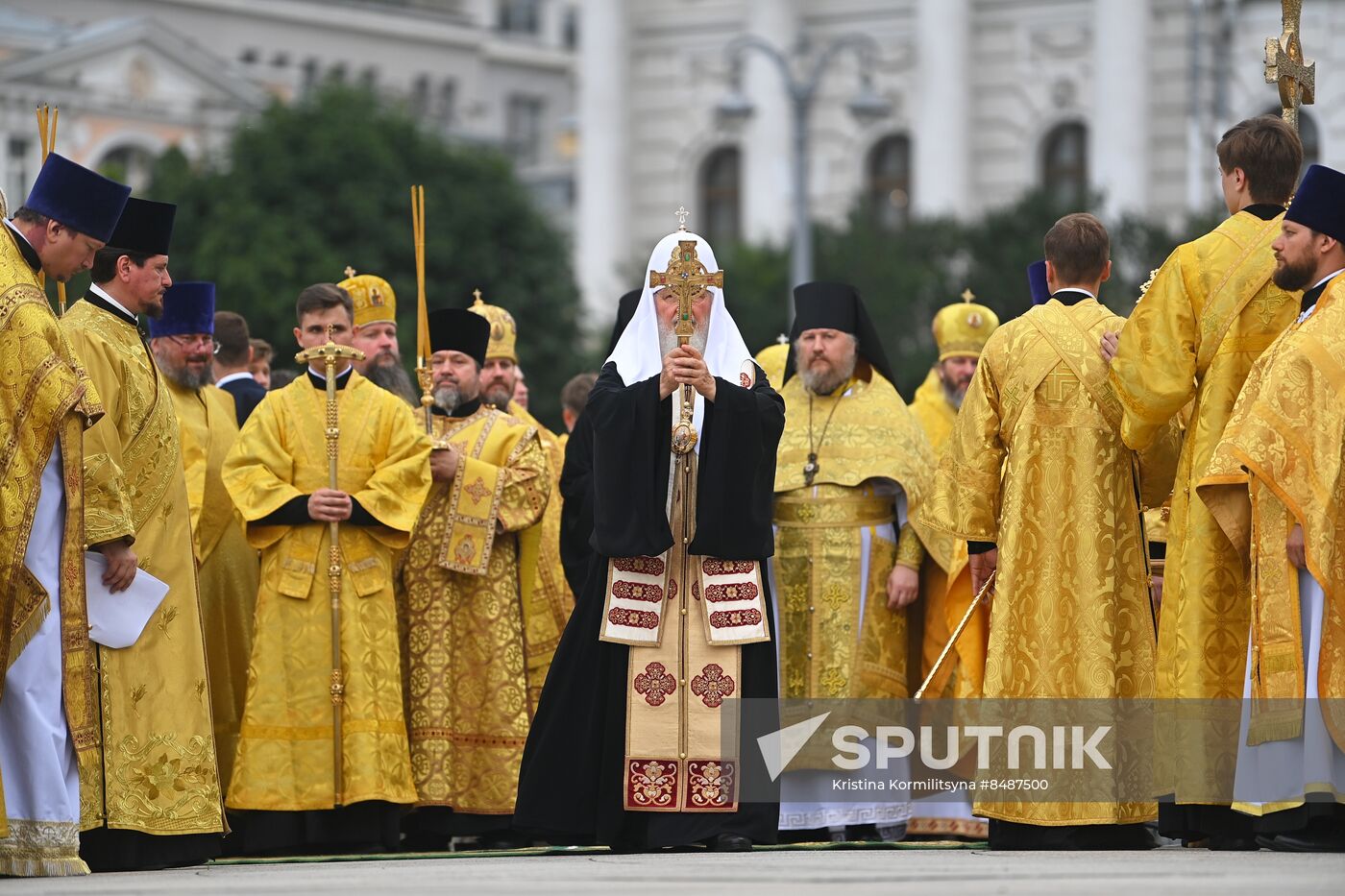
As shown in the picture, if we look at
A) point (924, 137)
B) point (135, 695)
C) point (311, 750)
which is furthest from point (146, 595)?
point (924, 137)

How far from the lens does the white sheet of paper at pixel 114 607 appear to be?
26.4ft

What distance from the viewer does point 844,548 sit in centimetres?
1005

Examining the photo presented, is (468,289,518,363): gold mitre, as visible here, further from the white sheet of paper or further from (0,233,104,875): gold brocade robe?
(0,233,104,875): gold brocade robe

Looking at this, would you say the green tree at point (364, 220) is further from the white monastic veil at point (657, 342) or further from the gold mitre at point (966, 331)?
the white monastic veil at point (657, 342)

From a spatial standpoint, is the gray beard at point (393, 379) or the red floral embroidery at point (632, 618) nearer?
the red floral embroidery at point (632, 618)

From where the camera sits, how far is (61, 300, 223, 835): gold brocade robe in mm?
7984

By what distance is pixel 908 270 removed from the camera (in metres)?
36.2

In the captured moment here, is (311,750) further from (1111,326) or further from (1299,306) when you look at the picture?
(1299,306)

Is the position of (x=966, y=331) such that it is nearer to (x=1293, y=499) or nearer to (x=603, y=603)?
(x=603, y=603)

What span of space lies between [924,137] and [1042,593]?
1722 inches

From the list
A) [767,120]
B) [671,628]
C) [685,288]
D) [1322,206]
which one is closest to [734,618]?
[671,628]

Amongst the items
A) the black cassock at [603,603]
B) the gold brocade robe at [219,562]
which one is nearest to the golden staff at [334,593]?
the gold brocade robe at [219,562]

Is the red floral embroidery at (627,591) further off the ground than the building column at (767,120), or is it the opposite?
the building column at (767,120)

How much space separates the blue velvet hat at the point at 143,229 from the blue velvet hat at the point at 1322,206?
3.69 m
